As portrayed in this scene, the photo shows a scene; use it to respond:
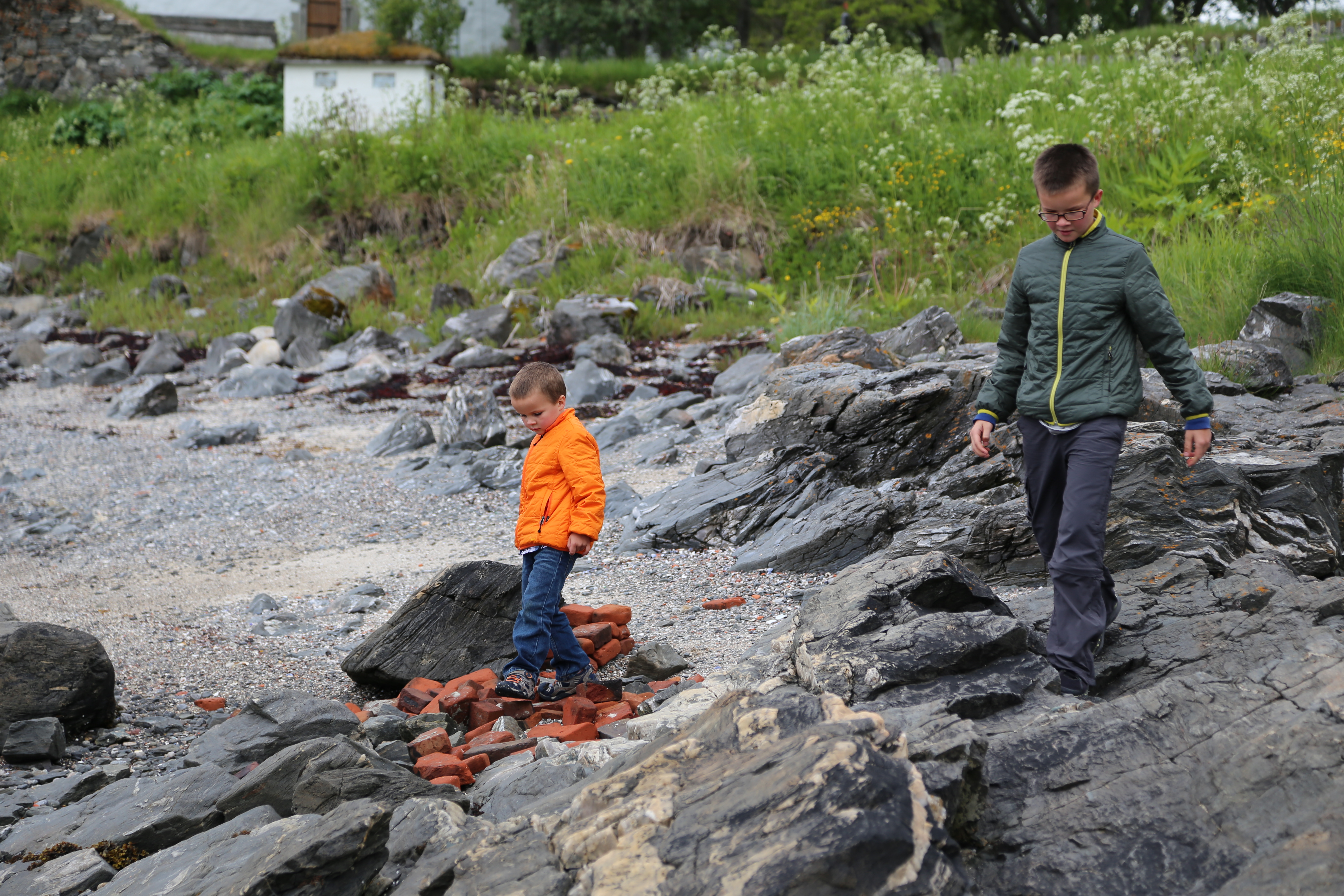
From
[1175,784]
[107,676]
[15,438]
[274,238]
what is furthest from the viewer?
[274,238]

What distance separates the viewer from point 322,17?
31.3m

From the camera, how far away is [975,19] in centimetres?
3419

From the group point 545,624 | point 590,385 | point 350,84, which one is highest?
point 350,84

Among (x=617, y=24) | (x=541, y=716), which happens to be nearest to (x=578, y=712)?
(x=541, y=716)

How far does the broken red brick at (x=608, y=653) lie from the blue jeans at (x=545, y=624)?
16 centimetres

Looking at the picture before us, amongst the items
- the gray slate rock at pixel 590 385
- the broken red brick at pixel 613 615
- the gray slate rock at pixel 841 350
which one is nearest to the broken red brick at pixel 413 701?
the broken red brick at pixel 613 615

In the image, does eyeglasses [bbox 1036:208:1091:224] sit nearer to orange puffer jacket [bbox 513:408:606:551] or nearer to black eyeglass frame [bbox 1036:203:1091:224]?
black eyeglass frame [bbox 1036:203:1091:224]

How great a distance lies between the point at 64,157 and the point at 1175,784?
2399cm

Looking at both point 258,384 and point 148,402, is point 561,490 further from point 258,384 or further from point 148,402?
point 258,384

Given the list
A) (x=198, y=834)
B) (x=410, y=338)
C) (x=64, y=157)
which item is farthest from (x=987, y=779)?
(x=64, y=157)

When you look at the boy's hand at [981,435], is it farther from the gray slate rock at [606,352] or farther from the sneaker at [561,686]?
the gray slate rock at [606,352]

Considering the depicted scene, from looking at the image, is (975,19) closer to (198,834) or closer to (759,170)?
(759,170)

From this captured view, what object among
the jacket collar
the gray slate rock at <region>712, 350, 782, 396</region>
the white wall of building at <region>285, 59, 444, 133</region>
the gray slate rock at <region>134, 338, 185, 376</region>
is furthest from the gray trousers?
the white wall of building at <region>285, 59, 444, 133</region>

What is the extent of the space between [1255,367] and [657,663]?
4.23 meters
